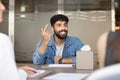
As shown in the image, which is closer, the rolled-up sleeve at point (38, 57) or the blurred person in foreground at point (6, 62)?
the blurred person in foreground at point (6, 62)

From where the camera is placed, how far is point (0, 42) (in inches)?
44.2

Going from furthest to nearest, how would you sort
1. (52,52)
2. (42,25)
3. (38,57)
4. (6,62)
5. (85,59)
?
1. (42,25)
2. (52,52)
3. (38,57)
4. (85,59)
5. (6,62)

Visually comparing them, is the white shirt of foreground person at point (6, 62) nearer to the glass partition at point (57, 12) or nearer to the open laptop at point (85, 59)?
the open laptop at point (85, 59)

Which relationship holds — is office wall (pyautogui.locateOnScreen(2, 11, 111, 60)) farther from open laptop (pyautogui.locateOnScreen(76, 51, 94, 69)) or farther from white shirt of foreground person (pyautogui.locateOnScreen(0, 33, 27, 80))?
white shirt of foreground person (pyautogui.locateOnScreen(0, 33, 27, 80))

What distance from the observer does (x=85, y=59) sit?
7.48 feet

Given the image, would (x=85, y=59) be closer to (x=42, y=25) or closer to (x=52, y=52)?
(x=52, y=52)

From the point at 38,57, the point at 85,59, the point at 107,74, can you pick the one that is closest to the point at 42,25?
the point at 38,57

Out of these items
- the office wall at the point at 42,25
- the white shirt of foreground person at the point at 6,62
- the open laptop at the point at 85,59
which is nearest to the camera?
the white shirt of foreground person at the point at 6,62

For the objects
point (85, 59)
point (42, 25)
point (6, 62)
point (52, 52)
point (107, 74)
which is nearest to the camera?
point (107, 74)

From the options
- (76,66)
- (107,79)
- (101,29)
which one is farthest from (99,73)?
(101,29)

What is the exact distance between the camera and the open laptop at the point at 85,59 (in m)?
2.27

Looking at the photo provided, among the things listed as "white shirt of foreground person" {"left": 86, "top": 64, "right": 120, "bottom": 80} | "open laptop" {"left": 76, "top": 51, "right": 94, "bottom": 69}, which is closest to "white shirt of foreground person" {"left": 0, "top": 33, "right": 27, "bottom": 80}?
"white shirt of foreground person" {"left": 86, "top": 64, "right": 120, "bottom": 80}

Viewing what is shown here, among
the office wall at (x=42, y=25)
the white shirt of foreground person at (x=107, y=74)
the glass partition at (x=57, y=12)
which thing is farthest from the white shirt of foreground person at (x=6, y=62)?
the glass partition at (x=57, y=12)

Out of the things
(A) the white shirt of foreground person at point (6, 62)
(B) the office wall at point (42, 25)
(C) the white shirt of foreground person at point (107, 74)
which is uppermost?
(C) the white shirt of foreground person at point (107, 74)
